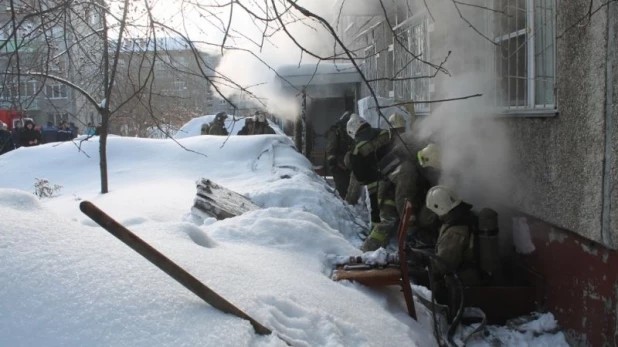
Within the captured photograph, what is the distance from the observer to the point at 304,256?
13.1 feet

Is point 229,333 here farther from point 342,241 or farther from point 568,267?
point 568,267

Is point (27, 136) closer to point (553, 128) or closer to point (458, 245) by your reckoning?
point (458, 245)

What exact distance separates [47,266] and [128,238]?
310mm

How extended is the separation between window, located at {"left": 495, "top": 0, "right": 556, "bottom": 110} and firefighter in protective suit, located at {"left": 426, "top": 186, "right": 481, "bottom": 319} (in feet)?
3.37

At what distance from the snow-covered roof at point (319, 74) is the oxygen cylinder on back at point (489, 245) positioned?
7.84 meters

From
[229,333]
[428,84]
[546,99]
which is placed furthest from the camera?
[428,84]

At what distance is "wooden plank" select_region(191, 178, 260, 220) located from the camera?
5.45 meters

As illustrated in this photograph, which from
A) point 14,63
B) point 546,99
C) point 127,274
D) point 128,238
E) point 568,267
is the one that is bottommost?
point 568,267

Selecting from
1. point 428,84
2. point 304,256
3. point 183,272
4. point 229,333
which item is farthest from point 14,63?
point 428,84

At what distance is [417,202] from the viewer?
240 inches

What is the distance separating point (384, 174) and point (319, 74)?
21.1ft

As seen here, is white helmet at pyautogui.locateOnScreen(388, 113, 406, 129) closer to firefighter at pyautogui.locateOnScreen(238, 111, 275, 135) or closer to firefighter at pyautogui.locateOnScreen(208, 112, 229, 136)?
firefighter at pyautogui.locateOnScreen(238, 111, 275, 135)

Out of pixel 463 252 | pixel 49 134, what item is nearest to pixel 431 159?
pixel 463 252

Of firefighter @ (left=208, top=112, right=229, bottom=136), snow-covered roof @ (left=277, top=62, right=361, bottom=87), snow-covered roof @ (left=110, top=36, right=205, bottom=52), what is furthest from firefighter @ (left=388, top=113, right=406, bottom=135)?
firefighter @ (left=208, top=112, right=229, bottom=136)
